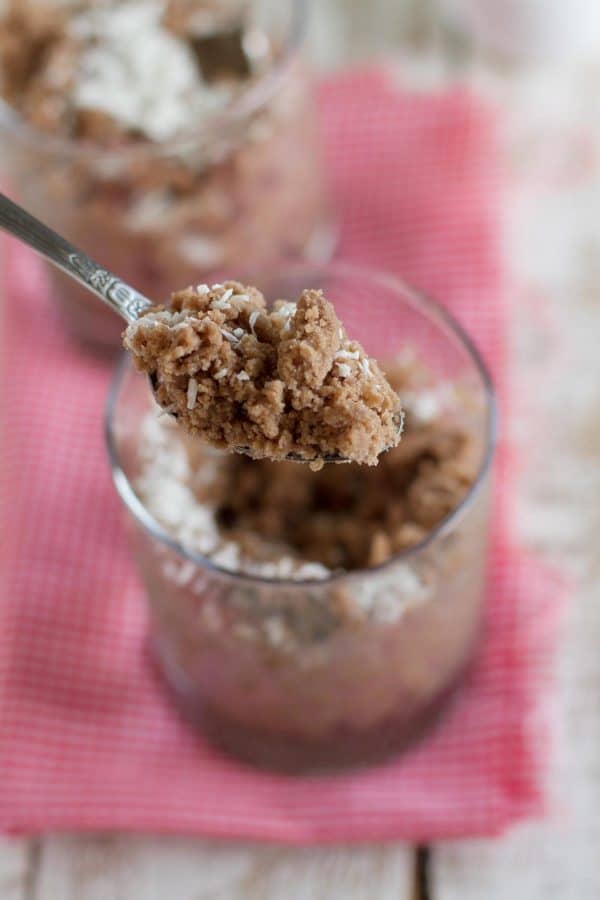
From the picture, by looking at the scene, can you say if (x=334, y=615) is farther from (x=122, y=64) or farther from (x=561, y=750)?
(x=122, y=64)

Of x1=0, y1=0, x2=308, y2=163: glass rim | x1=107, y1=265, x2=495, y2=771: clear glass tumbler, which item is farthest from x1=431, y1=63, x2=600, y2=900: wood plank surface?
x1=0, y1=0, x2=308, y2=163: glass rim

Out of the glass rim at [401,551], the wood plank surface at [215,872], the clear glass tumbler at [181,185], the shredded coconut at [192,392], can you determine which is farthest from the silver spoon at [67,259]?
the wood plank surface at [215,872]

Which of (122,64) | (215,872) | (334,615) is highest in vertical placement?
(122,64)

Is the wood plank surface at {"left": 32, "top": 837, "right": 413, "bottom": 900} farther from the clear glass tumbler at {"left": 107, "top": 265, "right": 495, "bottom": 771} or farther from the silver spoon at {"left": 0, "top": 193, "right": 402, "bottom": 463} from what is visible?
the silver spoon at {"left": 0, "top": 193, "right": 402, "bottom": 463}

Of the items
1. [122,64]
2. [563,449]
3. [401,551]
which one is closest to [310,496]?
[401,551]

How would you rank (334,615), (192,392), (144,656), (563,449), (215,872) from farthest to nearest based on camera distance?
1. (563,449)
2. (144,656)
3. (215,872)
4. (334,615)
5. (192,392)

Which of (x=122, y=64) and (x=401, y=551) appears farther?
(x=122, y=64)

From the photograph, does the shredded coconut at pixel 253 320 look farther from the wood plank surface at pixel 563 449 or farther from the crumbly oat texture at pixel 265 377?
the wood plank surface at pixel 563 449
